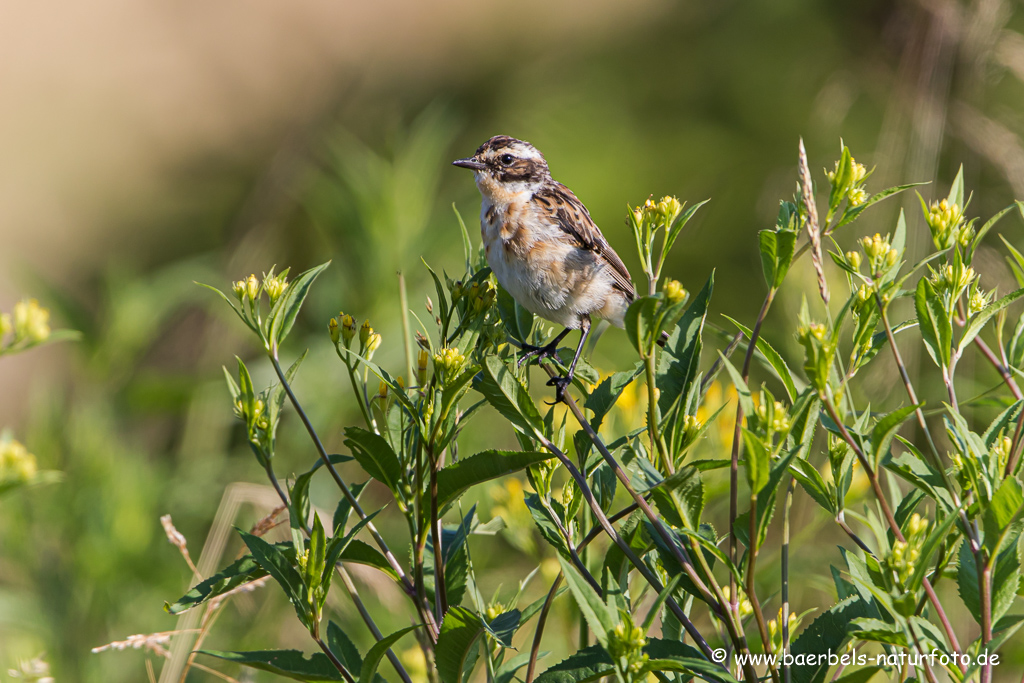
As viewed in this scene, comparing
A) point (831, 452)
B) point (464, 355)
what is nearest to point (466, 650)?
point (464, 355)

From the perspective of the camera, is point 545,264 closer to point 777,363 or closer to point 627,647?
point 777,363

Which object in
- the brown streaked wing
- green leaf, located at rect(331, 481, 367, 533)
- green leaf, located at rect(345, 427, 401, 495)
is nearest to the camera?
green leaf, located at rect(345, 427, 401, 495)

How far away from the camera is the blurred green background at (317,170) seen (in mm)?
3959

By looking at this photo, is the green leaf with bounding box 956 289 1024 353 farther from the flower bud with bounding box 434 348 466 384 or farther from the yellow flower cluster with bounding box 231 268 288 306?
the yellow flower cluster with bounding box 231 268 288 306

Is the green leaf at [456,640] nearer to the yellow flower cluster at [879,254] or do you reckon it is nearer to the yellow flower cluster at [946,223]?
the yellow flower cluster at [879,254]

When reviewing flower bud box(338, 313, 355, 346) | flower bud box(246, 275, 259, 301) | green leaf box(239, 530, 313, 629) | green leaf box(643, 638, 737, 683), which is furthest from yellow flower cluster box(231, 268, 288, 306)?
green leaf box(643, 638, 737, 683)

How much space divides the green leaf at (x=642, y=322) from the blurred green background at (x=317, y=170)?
115 centimetres

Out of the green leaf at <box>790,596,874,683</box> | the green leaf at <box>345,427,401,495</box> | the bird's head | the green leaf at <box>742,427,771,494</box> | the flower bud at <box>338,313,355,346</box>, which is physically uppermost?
the bird's head

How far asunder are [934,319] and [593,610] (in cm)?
79

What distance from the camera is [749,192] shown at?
729 cm

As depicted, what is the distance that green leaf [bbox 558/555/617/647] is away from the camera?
1223mm

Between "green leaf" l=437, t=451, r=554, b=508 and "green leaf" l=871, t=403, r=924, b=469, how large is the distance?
0.50m

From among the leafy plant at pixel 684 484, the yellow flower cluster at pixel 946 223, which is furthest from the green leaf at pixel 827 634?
the yellow flower cluster at pixel 946 223

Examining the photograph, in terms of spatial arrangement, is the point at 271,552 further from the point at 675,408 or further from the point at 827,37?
the point at 827,37
